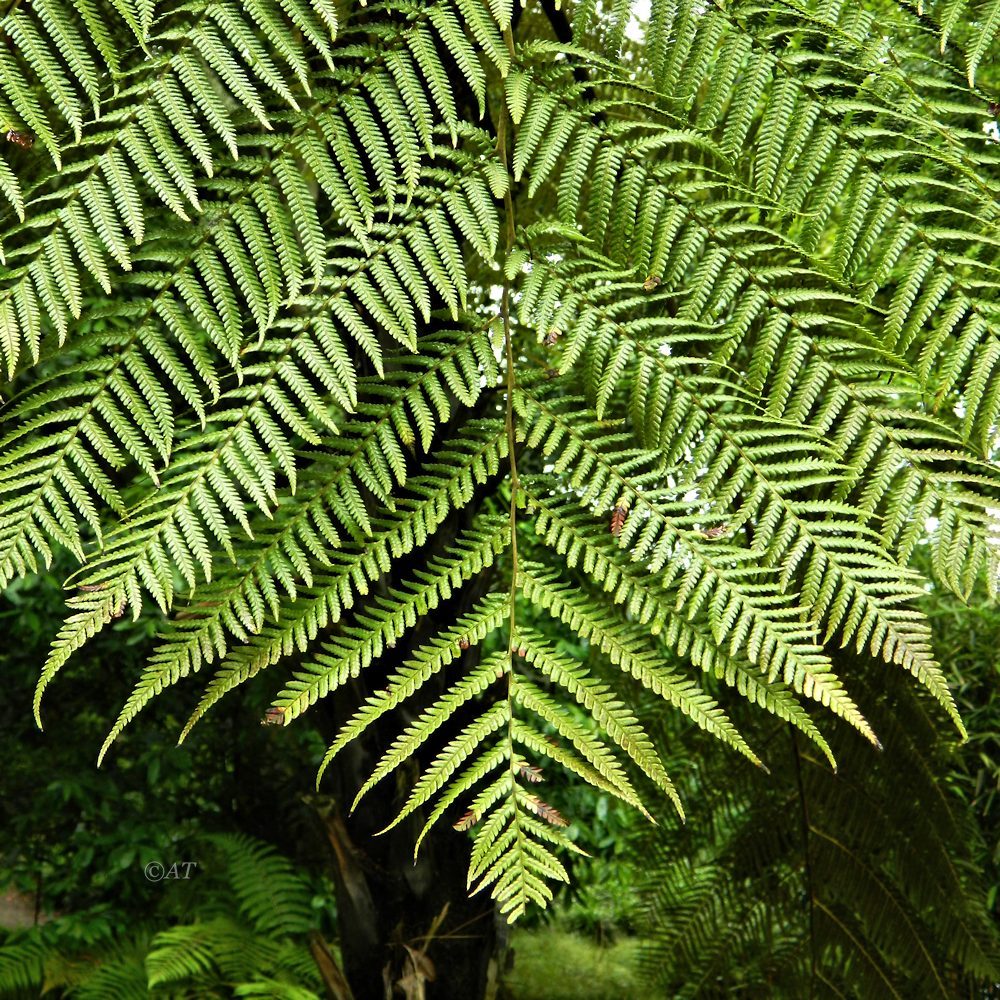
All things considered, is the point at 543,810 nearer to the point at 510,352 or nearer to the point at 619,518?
the point at 619,518

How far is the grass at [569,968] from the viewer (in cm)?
269

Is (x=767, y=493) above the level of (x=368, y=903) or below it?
above

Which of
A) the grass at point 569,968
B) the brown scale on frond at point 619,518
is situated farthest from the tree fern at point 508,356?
the grass at point 569,968

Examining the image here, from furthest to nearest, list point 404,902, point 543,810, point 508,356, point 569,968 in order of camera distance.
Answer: point 569,968
point 404,902
point 508,356
point 543,810

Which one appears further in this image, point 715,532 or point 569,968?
point 569,968

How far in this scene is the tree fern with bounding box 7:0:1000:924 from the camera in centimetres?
83

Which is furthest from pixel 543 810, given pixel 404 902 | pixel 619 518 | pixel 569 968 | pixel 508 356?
pixel 569 968

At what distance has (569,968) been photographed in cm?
294

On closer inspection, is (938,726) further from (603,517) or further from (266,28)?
(266,28)

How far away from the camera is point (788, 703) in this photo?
0.85 m

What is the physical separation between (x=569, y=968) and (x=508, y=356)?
2.53 meters

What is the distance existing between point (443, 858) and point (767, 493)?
0.73 metres

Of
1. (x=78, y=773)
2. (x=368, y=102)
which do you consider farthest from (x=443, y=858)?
(x=78, y=773)

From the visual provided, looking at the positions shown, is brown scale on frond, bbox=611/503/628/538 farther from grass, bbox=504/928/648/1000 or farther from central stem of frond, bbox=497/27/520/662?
grass, bbox=504/928/648/1000
